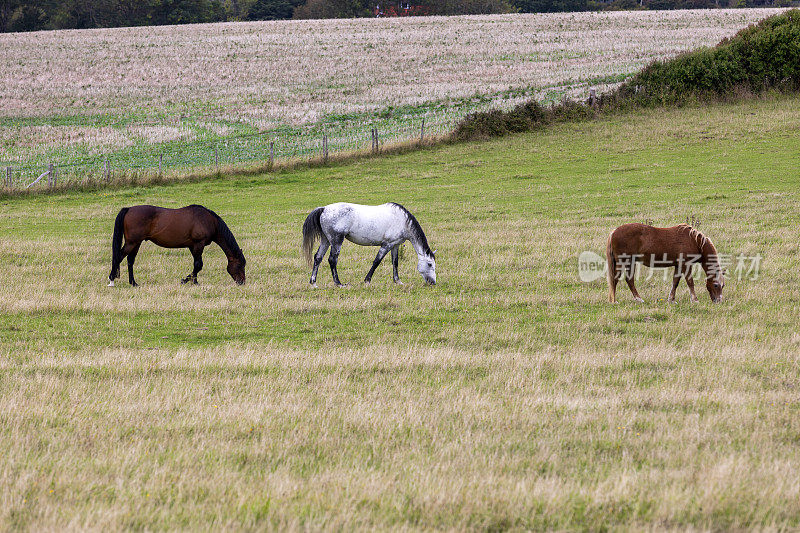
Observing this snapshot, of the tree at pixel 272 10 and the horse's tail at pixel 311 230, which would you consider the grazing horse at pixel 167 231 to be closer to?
the horse's tail at pixel 311 230

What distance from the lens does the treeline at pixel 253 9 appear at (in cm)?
10544

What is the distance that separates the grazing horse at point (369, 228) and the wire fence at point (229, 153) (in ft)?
59.2

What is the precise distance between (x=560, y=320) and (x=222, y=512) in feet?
27.5

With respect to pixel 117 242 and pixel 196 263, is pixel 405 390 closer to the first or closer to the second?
pixel 196 263

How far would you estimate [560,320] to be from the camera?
1273 cm

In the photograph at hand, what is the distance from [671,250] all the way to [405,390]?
6646mm

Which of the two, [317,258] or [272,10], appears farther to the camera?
[272,10]

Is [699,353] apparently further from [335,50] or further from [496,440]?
[335,50]

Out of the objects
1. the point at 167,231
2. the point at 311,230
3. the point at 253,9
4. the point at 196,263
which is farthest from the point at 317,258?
the point at 253,9

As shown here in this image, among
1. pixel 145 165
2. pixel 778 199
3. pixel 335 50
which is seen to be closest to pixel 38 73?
pixel 335 50

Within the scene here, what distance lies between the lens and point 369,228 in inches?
611

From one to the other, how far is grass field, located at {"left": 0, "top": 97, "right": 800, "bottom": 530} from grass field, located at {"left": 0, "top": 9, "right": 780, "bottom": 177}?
20307 millimetres

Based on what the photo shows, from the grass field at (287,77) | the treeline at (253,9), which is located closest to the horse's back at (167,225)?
the grass field at (287,77)

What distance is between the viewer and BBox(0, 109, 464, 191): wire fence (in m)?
31.5
